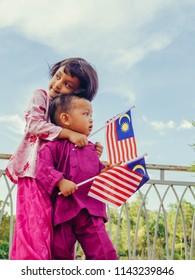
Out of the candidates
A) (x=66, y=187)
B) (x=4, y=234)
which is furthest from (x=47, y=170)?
(x=4, y=234)

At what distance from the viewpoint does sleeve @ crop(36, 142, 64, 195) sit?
6.63ft

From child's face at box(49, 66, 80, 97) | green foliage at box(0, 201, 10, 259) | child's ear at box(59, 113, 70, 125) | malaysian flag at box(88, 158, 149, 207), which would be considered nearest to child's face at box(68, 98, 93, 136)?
child's ear at box(59, 113, 70, 125)

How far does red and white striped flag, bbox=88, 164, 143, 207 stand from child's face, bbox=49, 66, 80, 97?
46 centimetres

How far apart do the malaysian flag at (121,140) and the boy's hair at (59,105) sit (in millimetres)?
250

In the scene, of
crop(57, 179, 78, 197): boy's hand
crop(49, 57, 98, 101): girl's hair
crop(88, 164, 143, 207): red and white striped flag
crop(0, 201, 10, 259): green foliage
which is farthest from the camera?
crop(0, 201, 10, 259): green foliage

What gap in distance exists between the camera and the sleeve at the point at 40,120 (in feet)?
6.95

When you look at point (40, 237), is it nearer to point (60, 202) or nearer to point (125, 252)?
point (60, 202)

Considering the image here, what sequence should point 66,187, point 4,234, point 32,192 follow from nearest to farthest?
1. point 66,187
2. point 32,192
3. point 4,234

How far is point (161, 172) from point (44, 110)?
1564 millimetres

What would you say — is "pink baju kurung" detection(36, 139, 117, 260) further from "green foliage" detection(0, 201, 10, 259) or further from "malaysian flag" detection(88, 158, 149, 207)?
"green foliage" detection(0, 201, 10, 259)

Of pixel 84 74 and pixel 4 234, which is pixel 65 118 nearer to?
pixel 84 74

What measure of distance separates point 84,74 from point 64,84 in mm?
111

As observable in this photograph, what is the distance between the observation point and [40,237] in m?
2.02

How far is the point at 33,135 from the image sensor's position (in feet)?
7.19
